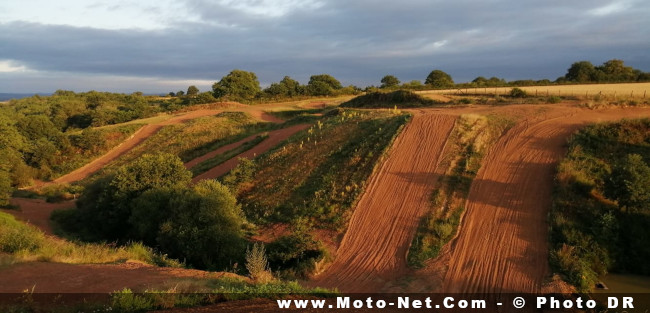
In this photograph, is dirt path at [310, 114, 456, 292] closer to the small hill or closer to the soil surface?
the soil surface

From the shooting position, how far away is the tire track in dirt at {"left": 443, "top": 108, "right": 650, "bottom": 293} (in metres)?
10.6

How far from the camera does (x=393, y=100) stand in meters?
31.6

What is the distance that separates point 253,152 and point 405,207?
14.7 metres

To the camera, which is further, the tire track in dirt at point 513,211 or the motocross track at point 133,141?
the motocross track at point 133,141

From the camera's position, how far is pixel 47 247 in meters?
9.66

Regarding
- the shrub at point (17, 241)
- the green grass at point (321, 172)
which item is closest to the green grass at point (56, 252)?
the shrub at point (17, 241)

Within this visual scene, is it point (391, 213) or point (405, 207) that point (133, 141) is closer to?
point (391, 213)

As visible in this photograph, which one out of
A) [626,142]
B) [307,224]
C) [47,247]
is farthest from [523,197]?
[47,247]

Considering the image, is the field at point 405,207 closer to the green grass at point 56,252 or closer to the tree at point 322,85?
the green grass at point 56,252

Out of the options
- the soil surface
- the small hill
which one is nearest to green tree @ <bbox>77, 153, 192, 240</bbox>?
the soil surface

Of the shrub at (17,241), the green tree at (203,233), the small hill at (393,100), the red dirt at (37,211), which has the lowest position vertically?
the red dirt at (37,211)

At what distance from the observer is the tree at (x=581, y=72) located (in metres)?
42.3

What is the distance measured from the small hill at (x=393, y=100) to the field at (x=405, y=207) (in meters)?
6.28

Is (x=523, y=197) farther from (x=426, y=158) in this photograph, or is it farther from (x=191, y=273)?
(x=191, y=273)
